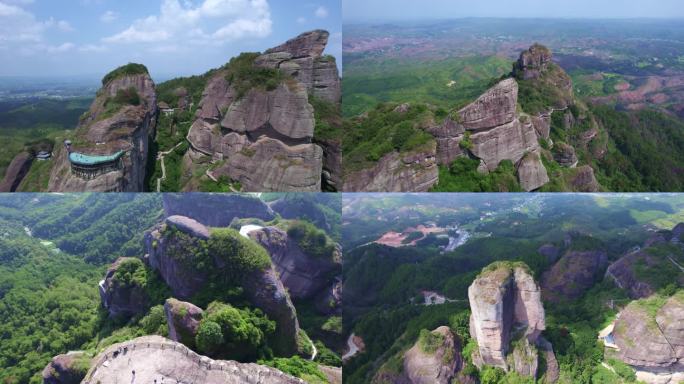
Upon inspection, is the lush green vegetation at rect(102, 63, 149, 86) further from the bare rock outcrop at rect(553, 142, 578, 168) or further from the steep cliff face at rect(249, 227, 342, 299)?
the bare rock outcrop at rect(553, 142, 578, 168)

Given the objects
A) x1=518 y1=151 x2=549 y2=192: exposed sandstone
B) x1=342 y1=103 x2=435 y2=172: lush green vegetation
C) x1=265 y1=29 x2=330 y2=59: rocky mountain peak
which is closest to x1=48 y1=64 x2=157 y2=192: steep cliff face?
x1=265 y1=29 x2=330 y2=59: rocky mountain peak

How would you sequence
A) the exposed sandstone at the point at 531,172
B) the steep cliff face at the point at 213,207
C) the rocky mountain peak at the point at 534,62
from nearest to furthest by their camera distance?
1. the steep cliff face at the point at 213,207
2. the exposed sandstone at the point at 531,172
3. the rocky mountain peak at the point at 534,62

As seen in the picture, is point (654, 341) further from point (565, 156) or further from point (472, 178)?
point (565, 156)

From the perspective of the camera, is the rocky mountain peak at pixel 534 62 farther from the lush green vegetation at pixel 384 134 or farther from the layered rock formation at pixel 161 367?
the layered rock formation at pixel 161 367

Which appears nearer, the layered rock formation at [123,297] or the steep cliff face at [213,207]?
the layered rock formation at [123,297]

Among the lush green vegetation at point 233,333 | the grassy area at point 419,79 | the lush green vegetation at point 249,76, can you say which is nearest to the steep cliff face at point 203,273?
the lush green vegetation at point 233,333
